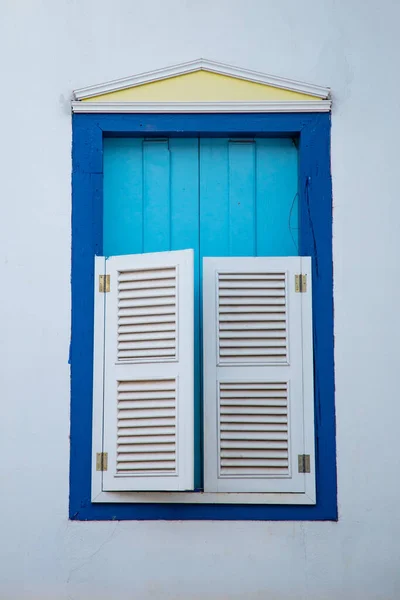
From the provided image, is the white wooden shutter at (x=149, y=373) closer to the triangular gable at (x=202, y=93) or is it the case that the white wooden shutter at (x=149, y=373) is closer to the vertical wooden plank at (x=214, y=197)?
the vertical wooden plank at (x=214, y=197)

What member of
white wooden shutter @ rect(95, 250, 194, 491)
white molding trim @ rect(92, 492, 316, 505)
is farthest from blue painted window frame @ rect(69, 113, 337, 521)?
white wooden shutter @ rect(95, 250, 194, 491)

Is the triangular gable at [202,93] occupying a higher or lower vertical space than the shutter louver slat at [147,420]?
higher

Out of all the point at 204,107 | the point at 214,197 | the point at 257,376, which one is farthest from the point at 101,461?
the point at 204,107

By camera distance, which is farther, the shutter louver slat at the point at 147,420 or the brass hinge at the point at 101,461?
the brass hinge at the point at 101,461

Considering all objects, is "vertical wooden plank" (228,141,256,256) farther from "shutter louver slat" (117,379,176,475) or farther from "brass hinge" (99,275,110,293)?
"shutter louver slat" (117,379,176,475)

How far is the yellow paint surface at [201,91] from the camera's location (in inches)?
226

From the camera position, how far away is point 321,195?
5.67 m

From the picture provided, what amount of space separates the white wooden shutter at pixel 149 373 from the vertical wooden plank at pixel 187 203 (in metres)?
0.35

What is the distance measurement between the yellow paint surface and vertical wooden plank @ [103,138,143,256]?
264mm
